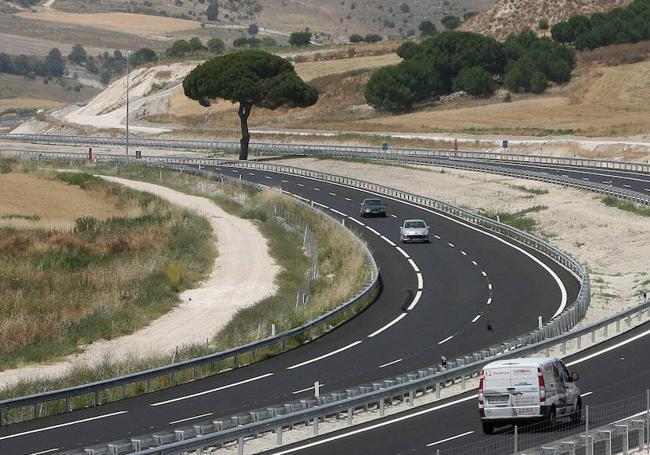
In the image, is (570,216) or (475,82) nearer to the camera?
(570,216)

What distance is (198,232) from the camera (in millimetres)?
76938

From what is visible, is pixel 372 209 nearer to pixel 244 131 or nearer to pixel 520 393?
pixel 244 131

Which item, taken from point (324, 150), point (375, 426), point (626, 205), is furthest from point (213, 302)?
point (324, 150)

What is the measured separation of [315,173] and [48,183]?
18.9m

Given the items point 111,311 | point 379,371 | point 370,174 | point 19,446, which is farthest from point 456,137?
point 19,446

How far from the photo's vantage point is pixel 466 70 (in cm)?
17662

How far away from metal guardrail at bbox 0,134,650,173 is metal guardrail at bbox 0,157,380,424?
187 ft

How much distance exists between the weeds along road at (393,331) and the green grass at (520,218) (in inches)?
104

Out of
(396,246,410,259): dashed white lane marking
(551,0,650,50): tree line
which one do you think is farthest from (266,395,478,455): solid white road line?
(551,0,650,50): tree line

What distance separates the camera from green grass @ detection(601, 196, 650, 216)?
78.4 meters

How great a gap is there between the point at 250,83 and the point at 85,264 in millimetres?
57647

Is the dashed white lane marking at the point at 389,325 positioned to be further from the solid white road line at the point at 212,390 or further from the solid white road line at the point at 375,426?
the solid white road line at the point at 375,426

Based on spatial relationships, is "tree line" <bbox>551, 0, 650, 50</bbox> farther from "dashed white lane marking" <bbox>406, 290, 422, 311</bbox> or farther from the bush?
"dashed white lane marking" <bbox>406, 290, 422, 311</bbox>

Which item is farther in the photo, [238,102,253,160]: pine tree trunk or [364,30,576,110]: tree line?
[364,30,576,110]: tree line
